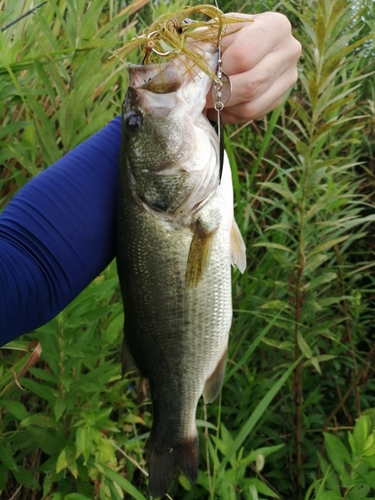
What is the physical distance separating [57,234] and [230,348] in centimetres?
110

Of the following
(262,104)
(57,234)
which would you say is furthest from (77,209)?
(262,104)

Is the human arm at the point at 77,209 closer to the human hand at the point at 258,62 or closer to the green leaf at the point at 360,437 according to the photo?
the human hand at the point at 258,62

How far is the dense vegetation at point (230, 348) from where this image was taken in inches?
63.6

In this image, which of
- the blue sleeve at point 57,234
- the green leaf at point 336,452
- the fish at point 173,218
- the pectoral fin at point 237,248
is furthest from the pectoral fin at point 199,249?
the green leaf at point 336,452

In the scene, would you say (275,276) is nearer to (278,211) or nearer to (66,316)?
(278,211)

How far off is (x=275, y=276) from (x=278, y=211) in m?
0.70

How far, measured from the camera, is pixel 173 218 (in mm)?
1319

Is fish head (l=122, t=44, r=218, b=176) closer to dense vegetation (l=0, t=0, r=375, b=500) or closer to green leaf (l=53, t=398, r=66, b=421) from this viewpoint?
dense vegetation (l=0, t=0, r=375, b=500)

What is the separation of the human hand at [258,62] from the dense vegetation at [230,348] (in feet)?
0.75

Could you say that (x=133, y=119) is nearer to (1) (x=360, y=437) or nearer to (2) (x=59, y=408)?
(2) (x=59, y=408)

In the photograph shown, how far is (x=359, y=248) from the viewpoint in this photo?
110 inches

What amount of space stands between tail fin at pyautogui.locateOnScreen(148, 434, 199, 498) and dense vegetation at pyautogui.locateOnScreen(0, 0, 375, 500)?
101 mm

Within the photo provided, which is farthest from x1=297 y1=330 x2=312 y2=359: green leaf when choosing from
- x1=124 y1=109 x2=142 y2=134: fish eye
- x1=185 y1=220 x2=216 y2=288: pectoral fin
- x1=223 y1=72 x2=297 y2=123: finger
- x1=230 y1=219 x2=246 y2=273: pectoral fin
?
x1=124 y1=109 x2=142 y2=134: fish eye

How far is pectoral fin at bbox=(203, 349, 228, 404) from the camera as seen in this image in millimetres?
1484
